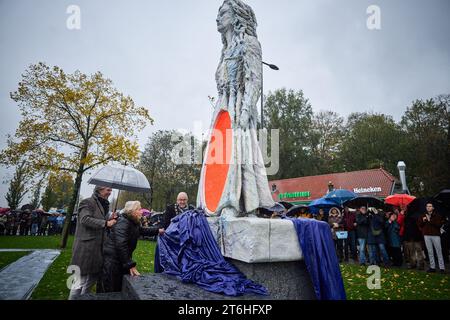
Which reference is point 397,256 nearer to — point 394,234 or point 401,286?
point 394,234

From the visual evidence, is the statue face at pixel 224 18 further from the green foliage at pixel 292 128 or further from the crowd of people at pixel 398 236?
the green foliage at pixel 292 128

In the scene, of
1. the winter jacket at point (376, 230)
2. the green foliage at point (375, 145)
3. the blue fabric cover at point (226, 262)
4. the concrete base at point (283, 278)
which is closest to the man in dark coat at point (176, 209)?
the blue fabric cover at point (226, 262)

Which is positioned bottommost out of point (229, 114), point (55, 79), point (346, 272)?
point (346, 272)

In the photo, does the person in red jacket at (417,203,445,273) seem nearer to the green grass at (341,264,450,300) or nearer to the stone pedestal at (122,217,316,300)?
the green grass at (341,264,450,300)

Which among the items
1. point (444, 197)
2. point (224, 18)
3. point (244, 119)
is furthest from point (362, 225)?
point (224, 18)

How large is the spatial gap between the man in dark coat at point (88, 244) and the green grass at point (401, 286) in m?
4.27

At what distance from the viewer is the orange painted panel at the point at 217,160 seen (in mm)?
4894

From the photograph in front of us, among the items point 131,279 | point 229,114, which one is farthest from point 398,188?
point 131,279

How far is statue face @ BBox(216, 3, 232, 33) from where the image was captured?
5730mm

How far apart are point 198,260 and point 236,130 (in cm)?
228

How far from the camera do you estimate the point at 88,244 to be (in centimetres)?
380
